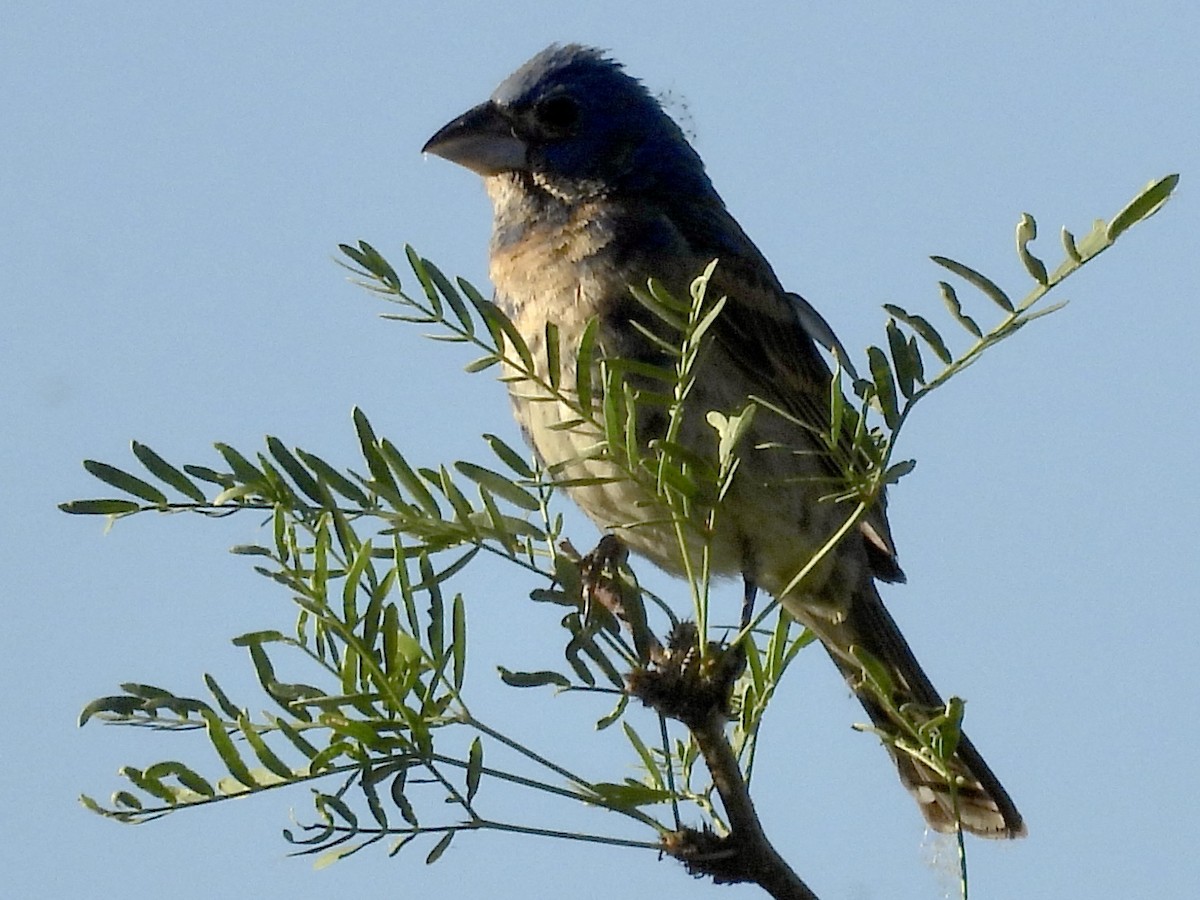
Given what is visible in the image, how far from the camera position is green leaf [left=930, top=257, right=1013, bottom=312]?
1881mm

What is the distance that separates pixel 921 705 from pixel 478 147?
1.78m

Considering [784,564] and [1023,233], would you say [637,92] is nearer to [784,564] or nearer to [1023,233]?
[784,564]

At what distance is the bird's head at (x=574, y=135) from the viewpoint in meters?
4.40

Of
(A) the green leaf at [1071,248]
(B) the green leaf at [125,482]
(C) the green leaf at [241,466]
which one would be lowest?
(A) the green leaf at [1071,248]

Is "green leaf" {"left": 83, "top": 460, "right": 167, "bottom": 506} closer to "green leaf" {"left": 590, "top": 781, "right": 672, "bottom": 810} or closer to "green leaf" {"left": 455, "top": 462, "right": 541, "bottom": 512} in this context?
"green leaf" {"left": 455, "top": 462, "right": 541, "bottom": 512}

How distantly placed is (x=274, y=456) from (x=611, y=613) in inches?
25.4

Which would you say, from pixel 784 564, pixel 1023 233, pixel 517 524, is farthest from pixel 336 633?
pixel 784 564

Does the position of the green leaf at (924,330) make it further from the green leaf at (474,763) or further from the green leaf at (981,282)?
the green leaf at (474,763)

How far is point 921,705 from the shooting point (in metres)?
3.62

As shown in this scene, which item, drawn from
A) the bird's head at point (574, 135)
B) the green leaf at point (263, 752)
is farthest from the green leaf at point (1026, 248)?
the bird's head at point (574, 135)

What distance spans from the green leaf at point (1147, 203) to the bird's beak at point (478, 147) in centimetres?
273

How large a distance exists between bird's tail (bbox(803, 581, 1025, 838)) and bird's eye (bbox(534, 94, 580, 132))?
4.50ft

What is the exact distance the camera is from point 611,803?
209 cm

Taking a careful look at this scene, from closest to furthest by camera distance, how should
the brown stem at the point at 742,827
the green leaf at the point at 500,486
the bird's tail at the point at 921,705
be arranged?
the brown stem at the point at 742,827 → the green leaf at the point at 500,486 → the bird's tail at the point at 921,705
